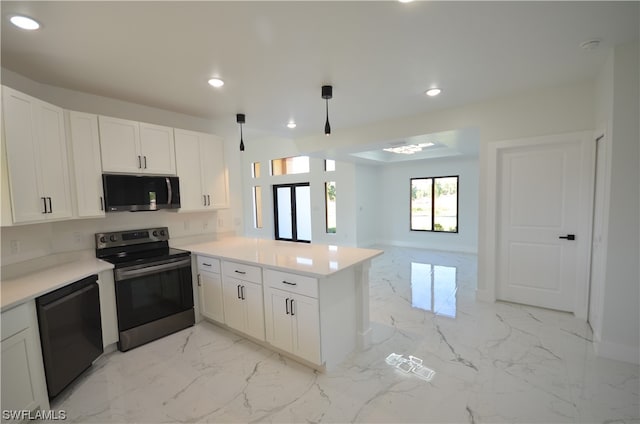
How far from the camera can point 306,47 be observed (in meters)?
2.11

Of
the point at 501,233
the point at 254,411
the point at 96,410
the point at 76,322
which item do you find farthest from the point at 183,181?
the point at 501,233

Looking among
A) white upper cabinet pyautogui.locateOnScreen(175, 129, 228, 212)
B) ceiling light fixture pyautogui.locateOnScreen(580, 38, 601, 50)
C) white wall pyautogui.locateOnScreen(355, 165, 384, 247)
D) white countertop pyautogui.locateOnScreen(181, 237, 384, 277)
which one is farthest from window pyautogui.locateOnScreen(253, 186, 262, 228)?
ceiling light fixture pyautogui.locateOnScreen(580, 38, 601, 50)

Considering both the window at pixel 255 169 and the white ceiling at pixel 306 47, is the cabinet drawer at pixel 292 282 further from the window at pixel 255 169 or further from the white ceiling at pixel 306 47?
the window at pixel 255 169

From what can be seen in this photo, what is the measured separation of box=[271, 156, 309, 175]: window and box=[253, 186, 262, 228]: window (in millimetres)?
881

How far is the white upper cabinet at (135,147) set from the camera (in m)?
2.73

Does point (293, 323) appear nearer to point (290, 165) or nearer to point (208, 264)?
point (208, 264)

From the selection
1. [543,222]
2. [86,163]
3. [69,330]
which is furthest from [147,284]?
[543,222]

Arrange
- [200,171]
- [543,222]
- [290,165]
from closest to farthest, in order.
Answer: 1. [543,222]
2. [200,171]
3. [290,165]

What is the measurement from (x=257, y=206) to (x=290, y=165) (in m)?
1.79

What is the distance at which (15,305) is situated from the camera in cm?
172

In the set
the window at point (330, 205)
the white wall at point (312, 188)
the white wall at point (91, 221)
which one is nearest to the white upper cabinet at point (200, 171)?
the white wall at point (91, 221)

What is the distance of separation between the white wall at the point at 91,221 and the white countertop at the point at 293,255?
459mm

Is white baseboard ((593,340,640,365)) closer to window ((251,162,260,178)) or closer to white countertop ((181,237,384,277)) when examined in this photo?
white countertop ((181,237,384,277))

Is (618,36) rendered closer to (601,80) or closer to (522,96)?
(601,80)
